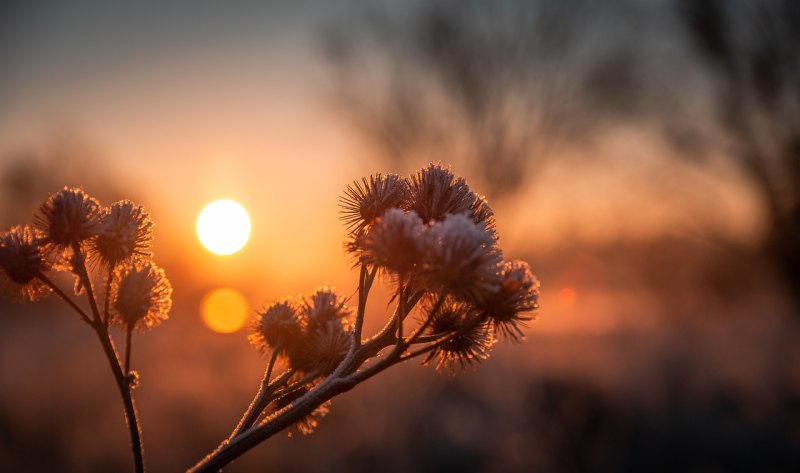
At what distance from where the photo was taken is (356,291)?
6.22ft

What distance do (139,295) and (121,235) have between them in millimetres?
184

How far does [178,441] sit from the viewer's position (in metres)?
9.43

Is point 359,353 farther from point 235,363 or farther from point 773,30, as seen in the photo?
point 773,30

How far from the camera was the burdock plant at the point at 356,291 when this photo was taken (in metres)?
1.59

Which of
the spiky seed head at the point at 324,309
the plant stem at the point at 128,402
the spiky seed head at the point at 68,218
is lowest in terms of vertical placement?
the plant stem at the point at 128,402

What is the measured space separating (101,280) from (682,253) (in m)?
26.1

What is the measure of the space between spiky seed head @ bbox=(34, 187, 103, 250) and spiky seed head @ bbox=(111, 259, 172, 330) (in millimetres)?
150

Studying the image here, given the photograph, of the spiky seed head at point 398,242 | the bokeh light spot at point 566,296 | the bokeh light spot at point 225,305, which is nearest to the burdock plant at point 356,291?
the spiky seed head at point 398,242

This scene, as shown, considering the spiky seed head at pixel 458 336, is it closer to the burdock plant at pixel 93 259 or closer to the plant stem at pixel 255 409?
the plant stem at pixel 255 409

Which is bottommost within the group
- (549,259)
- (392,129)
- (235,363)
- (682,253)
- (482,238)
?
(482,238)

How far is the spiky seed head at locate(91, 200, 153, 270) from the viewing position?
75.4 inches

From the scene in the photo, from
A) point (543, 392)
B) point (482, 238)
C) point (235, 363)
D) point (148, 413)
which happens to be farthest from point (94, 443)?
point (482, 238)

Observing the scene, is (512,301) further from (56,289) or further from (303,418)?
(56,289)

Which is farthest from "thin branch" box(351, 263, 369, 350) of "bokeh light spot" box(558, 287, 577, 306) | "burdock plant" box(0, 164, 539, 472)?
"bokeh light spot" box(558, 287, 577, 306)
